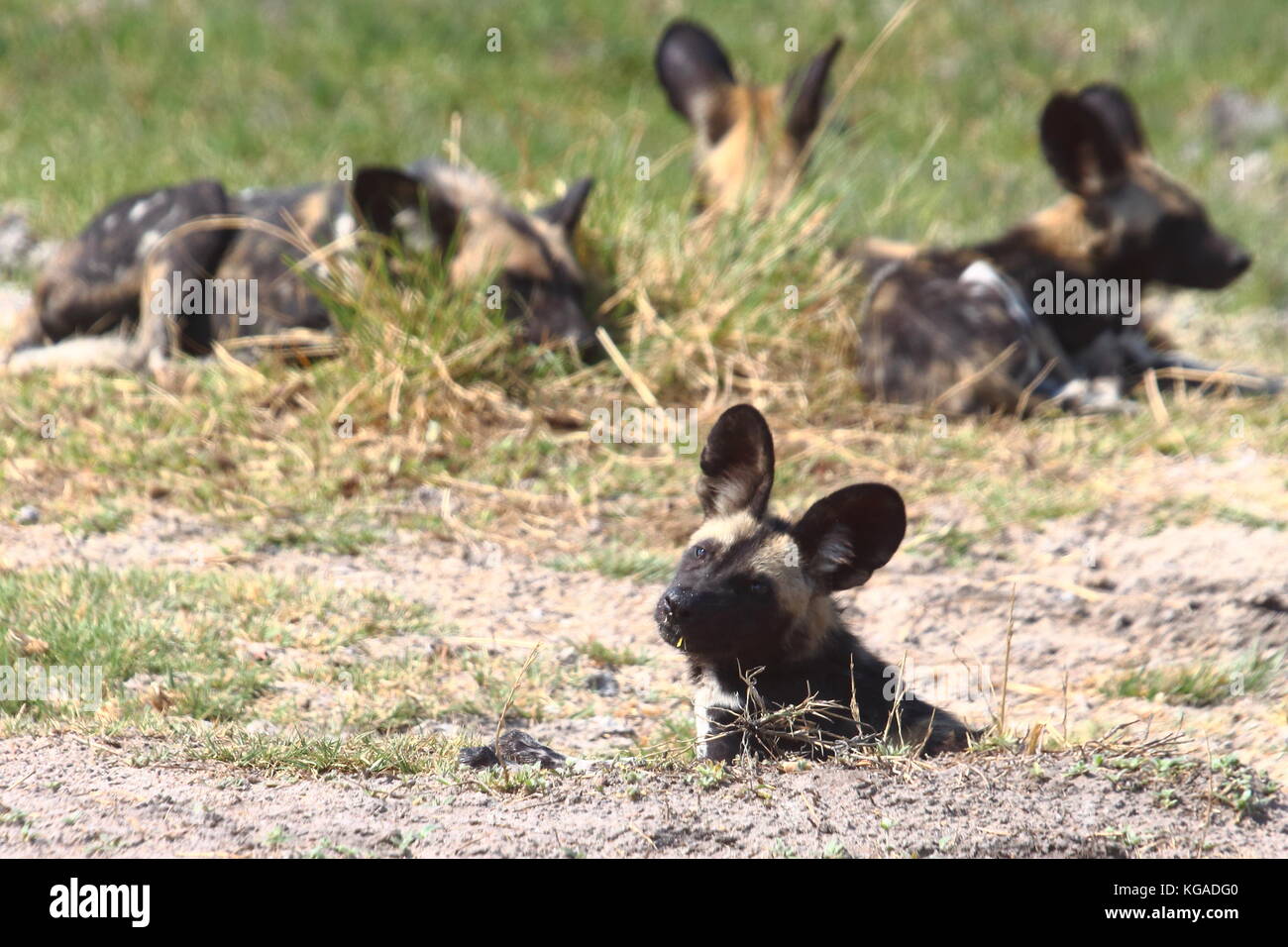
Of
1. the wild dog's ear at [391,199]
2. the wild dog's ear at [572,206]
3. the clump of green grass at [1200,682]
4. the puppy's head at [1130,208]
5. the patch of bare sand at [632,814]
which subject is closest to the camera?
the patch of bare sand at [632,814]

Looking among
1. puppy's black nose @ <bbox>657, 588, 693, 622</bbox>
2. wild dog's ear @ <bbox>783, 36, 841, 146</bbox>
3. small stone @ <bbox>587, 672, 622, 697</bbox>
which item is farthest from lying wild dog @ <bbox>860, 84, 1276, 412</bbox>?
puppy's black nose @ <bbox>657, 588, 693, 622</bbox>

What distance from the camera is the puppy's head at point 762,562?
10.1ft

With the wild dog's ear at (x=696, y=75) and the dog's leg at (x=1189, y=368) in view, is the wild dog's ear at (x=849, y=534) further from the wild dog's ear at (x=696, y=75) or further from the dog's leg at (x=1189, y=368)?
the wild dog's ear at (x=696, y=75)

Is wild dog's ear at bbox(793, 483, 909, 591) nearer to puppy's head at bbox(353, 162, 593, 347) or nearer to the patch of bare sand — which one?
the patch of bare sand

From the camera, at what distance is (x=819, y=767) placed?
2.90 m

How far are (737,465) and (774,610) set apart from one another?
0.36 m

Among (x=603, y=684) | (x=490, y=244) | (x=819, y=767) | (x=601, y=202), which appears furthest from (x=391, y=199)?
(x=819, y=767)

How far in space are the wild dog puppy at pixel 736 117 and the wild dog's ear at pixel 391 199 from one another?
3.97 ft

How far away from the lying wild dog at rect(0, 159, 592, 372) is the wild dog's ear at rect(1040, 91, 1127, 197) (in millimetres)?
1842

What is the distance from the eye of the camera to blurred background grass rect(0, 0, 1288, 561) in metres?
5.08

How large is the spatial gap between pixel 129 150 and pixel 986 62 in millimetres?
5594

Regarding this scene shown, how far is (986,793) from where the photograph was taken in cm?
276

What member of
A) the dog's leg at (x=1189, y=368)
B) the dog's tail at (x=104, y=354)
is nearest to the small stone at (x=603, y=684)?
the dog's tail at (x=104, y=354)

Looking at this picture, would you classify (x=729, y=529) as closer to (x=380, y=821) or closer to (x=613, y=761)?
(x=613, y=761)
